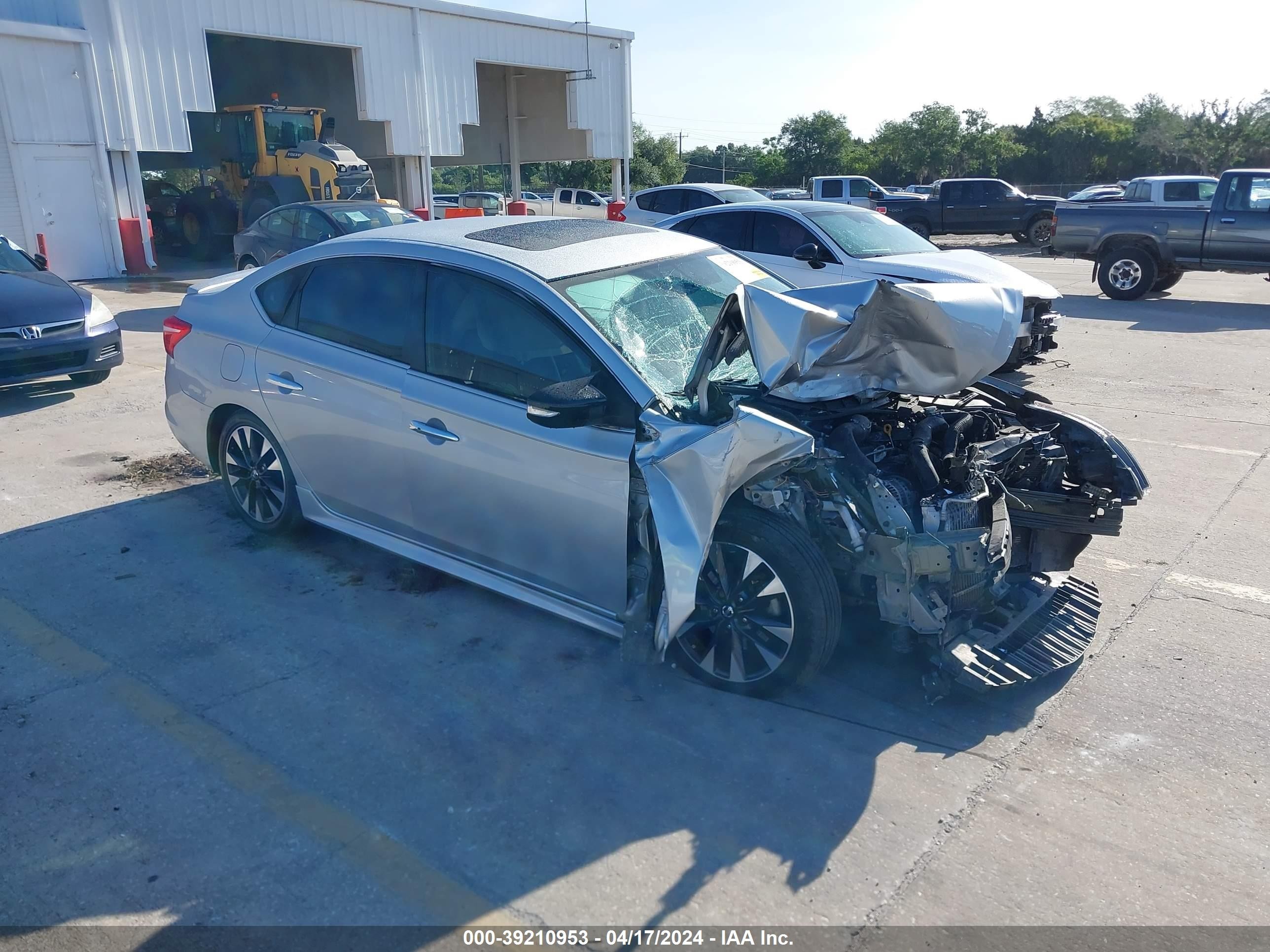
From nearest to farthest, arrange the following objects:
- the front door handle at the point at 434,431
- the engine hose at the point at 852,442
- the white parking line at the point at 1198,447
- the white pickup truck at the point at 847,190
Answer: the engine hose at the point at 852,442 < the front door handle at the point at 434,431 < the white parking line at the point at 1198,447 < the white pickup truck at the point at 847,190

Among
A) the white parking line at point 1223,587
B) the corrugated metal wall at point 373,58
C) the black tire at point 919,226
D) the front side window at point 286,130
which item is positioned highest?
the corrugated metal wall at point 373,58

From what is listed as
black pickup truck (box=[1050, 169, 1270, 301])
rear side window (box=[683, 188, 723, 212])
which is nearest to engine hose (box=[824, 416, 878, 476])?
rear side window (box=[683, 188, 723, 212])

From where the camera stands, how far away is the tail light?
567 centimetres

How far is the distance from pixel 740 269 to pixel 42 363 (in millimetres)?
6755

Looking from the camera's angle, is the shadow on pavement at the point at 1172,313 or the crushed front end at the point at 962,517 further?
the shadow on pavement at the point at 1172,313

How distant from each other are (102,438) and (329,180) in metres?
14.7

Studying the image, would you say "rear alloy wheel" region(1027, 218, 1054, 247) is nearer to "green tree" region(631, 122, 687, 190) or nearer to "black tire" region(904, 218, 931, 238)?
"black tire" region(904, 218, 931, 238)

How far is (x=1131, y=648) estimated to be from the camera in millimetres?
4422

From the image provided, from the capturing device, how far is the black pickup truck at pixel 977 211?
26.3m

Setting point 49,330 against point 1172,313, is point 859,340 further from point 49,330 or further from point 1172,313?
point 1172,313

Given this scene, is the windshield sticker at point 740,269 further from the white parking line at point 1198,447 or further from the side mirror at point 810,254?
the side mirror at point 810,254

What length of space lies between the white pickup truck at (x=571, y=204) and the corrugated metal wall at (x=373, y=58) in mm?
3313

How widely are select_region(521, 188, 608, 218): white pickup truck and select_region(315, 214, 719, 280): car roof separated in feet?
88.6

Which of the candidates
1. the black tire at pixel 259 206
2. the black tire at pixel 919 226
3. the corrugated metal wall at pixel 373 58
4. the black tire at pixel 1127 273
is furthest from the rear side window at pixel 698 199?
the black tire at pixel 919 226
